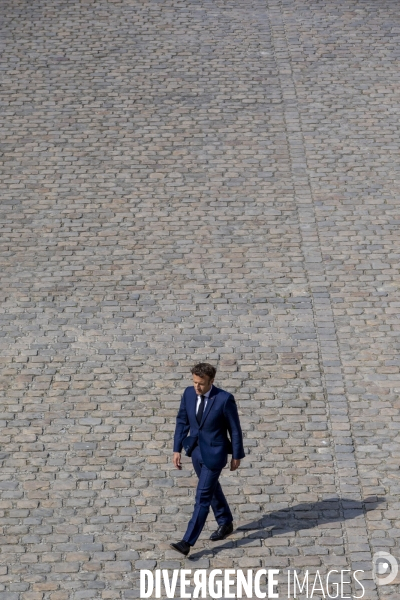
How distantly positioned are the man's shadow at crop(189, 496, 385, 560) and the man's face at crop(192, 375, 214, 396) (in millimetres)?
1336

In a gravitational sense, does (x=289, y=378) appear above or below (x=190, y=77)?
below

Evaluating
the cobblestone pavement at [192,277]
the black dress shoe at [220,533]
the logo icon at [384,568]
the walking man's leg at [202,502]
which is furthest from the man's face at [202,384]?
the logo icon at [384,568]

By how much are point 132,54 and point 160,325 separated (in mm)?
7193

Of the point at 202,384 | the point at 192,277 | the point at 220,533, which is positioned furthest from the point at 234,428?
the point at 192,277

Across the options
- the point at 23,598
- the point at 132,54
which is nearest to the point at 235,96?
the point at 132,54

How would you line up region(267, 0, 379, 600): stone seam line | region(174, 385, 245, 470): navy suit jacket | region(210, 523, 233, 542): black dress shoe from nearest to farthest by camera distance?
region(174, 385, 245, 470): navy suit jacket → region(210, 523, 233, 542): black dress shoe → region(267, 0, 379, 600): stone seam line

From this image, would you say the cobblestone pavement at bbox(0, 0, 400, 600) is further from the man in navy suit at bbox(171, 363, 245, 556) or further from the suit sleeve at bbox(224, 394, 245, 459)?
the suit sleeve at bbox(224, 394, 245, 459)

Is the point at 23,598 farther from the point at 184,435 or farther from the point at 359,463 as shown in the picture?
the point at 359,463

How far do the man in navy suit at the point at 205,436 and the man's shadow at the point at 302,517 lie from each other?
1.35ft

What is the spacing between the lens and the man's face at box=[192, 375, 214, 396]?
7.91 meters

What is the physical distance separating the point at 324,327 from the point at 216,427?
3329mm

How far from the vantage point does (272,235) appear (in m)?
12.7

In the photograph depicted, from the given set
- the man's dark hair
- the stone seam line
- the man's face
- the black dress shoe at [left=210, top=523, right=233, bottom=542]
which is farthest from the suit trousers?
the stone seam line

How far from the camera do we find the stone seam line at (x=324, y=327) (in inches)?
336
